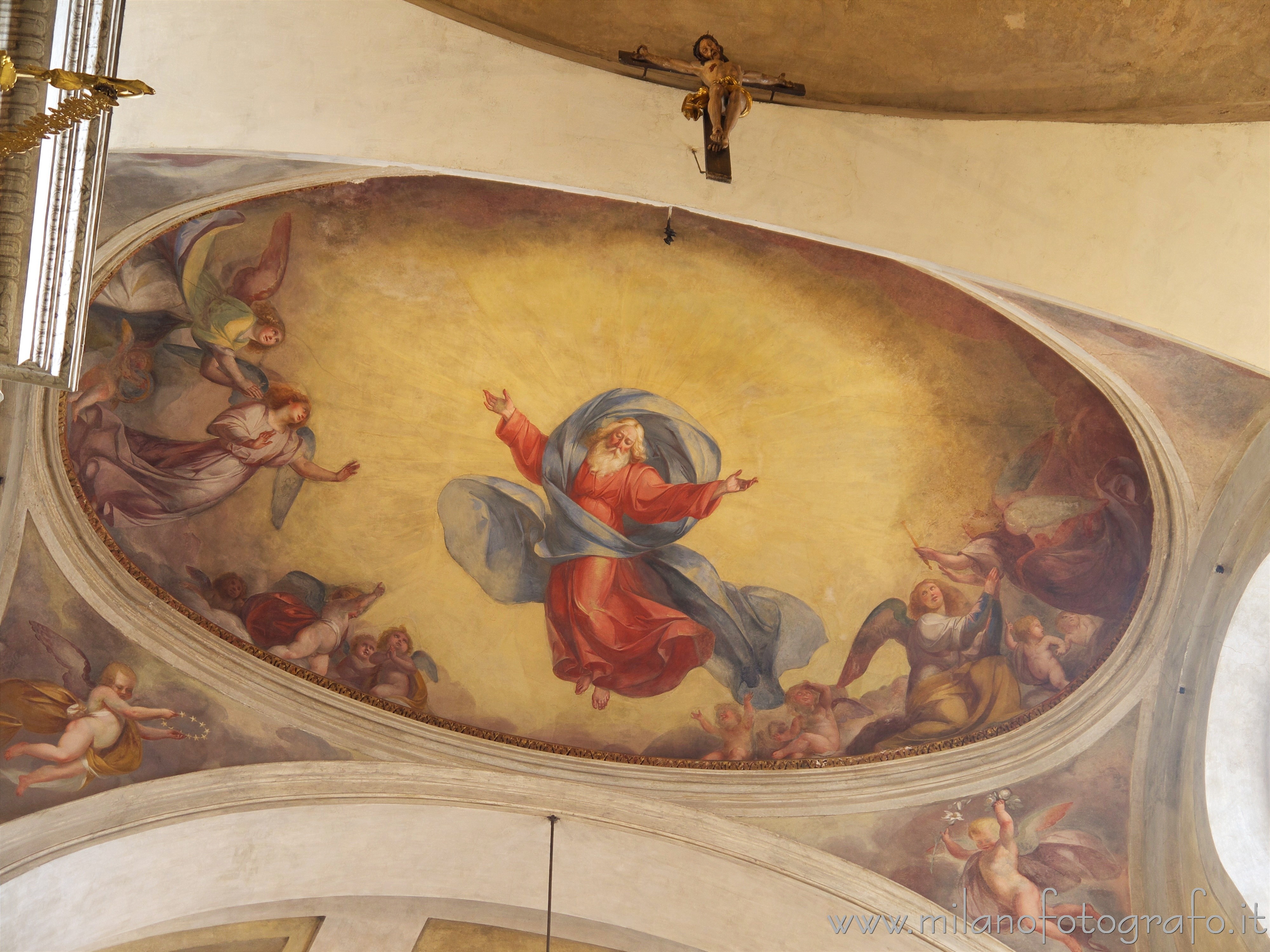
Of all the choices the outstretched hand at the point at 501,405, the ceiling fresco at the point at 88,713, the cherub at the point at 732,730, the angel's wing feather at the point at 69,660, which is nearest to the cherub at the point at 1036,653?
the cherub at the point at 732,730

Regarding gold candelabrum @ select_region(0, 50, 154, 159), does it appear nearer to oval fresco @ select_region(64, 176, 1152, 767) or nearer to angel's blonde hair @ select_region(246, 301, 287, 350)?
oval fresco @ select_region(64, 176, 1152, 767)

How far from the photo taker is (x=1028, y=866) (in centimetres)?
878

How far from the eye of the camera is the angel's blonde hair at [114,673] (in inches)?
320

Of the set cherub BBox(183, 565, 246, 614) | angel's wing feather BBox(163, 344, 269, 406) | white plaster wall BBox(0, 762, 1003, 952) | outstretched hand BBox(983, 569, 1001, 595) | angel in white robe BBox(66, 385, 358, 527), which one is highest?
angel's wing feather BBox(163, 344, 269, 406)

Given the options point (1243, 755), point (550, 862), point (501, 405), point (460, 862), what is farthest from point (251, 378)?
point (1243, 755)

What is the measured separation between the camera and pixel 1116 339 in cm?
684

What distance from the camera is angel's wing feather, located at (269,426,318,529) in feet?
28.6

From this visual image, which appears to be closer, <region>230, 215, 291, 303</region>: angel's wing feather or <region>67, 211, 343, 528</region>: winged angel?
<region>67, 211, 343, 528</region>: winged angel

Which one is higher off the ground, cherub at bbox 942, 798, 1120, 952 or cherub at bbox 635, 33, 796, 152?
cherub at bbox 635, 33, 796, 152

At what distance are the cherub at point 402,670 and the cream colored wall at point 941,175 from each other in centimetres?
463

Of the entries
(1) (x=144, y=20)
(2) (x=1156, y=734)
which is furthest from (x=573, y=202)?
(2) (x=1156, y=734)

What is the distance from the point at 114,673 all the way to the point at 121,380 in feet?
6.85

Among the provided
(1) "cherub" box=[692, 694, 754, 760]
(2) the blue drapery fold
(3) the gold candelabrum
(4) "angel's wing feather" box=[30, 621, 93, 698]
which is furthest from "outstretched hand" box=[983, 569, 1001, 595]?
(3) the gold candelabrum

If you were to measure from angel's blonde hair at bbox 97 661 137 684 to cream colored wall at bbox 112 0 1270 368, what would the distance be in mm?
4643
